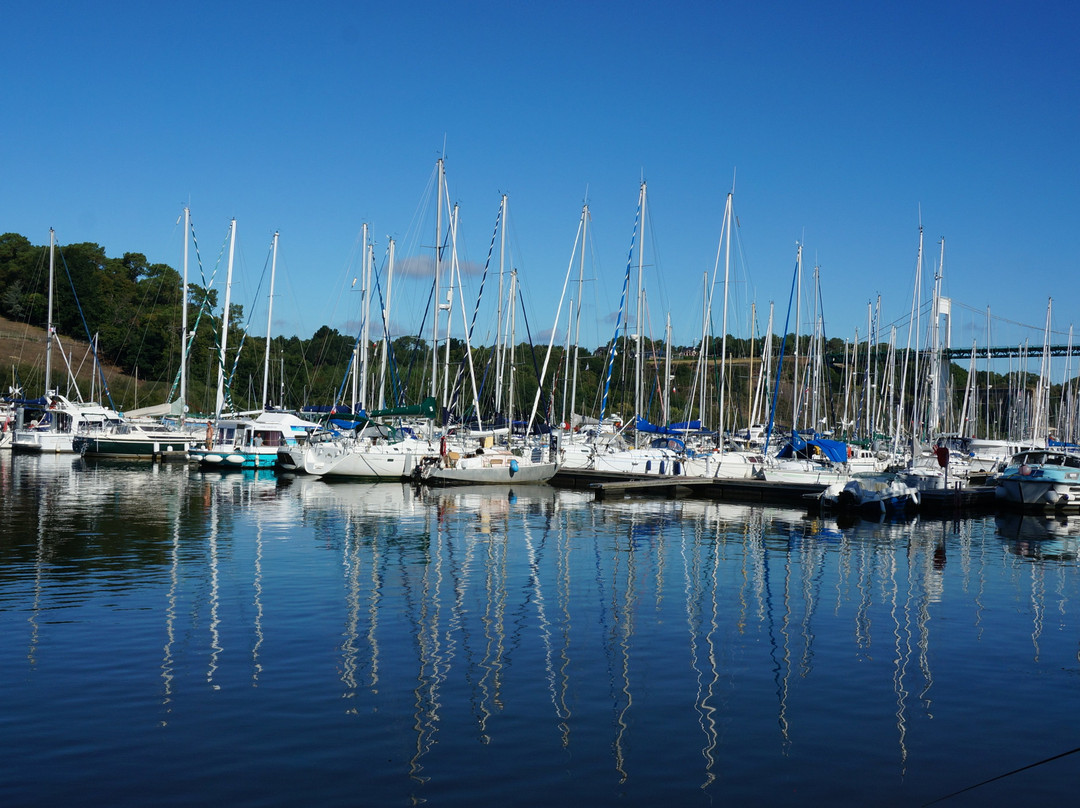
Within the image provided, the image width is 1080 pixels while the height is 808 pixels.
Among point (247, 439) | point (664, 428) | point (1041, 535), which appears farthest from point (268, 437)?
point (1041, 535)

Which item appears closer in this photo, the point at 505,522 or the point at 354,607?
the point at 354,607

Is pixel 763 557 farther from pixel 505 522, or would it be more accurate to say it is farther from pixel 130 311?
pixel 130 311

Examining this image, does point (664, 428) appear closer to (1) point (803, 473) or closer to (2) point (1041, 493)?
(1) point (803, 473)

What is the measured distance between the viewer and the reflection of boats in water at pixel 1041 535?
30406 mm

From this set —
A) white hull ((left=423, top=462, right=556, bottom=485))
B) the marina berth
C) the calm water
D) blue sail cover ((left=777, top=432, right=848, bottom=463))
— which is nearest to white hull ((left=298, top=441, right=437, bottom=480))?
white hull ((left=423, top=462, right=556, bottom=485))

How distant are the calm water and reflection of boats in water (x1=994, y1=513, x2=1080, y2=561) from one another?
0.81 meters

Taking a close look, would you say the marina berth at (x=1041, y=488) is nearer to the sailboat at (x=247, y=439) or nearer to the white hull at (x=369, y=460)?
the white hull at (x=369, y=460)

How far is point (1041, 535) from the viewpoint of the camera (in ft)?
117

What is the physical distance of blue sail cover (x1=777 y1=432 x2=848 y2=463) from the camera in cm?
5128

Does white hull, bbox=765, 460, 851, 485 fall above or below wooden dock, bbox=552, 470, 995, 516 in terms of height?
above

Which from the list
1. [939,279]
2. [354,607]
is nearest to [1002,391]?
[939,279]

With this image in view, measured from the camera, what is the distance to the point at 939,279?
5678cm

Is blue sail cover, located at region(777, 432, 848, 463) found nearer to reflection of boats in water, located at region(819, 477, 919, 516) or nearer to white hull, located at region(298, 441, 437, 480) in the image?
reflection of boats in water, located at region(819, 477, 919, 516)

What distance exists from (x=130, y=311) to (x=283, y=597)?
133275 mm
